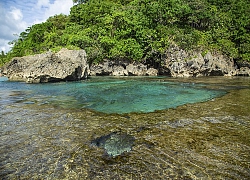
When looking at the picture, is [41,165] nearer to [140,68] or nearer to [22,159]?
[22,159]

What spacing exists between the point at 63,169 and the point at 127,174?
1.52 m

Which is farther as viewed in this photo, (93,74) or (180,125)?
(93,74)

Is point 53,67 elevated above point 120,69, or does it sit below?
above

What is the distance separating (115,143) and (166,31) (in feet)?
112

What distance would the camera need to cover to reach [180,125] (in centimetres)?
718

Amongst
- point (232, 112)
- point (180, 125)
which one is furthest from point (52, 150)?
point (232, 112)

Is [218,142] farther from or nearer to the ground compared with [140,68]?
nearer to the ground

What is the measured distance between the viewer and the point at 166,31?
3594 cm

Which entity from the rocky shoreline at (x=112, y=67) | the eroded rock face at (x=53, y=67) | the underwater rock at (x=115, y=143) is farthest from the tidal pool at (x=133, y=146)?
the rocky shoreline at (x=112, y=67)

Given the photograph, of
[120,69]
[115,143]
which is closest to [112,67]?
[120,69]

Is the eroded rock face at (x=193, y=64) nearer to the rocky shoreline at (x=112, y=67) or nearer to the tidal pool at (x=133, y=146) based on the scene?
the rocky shoreline at (x=112, y=67)

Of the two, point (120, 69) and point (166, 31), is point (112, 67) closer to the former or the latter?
point (120, 69)

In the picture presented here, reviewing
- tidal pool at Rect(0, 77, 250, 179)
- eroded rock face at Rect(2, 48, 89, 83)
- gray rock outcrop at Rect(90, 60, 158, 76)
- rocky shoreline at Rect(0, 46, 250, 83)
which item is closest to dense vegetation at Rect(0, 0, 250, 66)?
gray rock outcrop at Rect(90, 60, 158, 76)

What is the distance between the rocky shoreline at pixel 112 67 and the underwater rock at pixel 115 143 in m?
19.7
